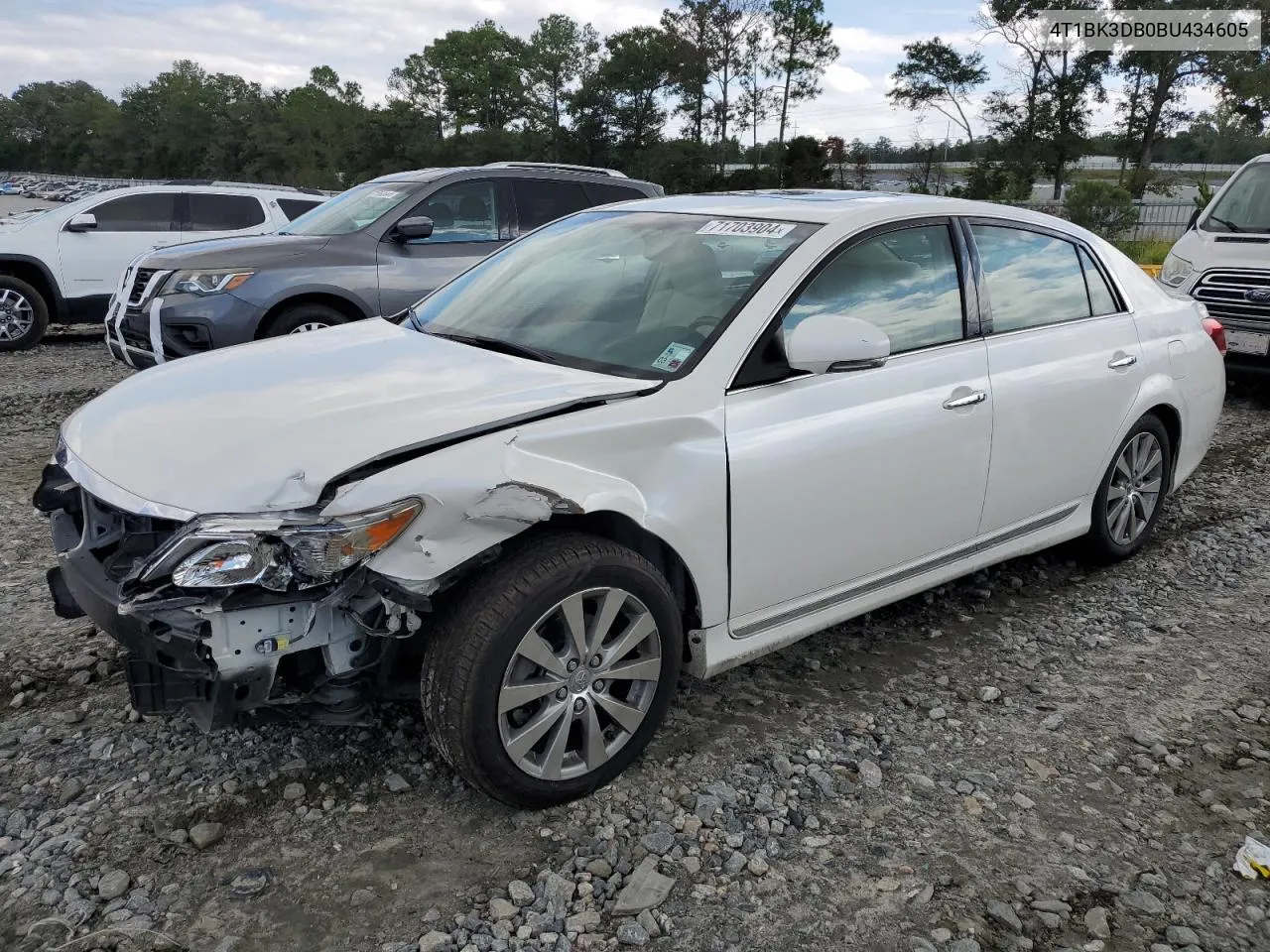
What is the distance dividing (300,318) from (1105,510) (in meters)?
5.36

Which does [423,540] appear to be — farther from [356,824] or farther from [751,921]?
[751,921]

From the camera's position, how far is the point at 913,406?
3.37 metres

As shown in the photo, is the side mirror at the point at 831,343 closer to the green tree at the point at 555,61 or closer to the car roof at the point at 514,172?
the car roof at the point at 514,172

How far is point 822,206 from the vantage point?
356cm

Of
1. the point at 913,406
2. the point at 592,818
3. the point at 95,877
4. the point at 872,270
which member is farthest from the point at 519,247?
the point at 95,877

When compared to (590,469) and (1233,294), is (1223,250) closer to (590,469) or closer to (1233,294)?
(1233,294)

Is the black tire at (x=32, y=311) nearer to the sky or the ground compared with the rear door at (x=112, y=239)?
nearer to the ground

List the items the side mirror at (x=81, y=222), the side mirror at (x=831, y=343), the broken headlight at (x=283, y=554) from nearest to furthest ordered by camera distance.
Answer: the broken headlight at (x=283, y=554)
the side mirror at (x=831, y=343)
the side mirror at (x=81, y=222)

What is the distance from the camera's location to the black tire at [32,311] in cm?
1005

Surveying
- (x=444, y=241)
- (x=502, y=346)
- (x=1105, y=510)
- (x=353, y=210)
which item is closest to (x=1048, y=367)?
(x=1105, y=510)

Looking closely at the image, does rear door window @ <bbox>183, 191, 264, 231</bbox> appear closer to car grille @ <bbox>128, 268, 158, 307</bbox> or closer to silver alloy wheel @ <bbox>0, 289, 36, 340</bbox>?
silver alloy wheel @ <bbox>0, 289, 36, 340</bbox>

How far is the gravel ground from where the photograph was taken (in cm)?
239

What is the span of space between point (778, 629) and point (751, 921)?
38.0 inches

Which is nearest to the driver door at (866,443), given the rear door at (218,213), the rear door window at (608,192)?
the rear door window at (608,192)
